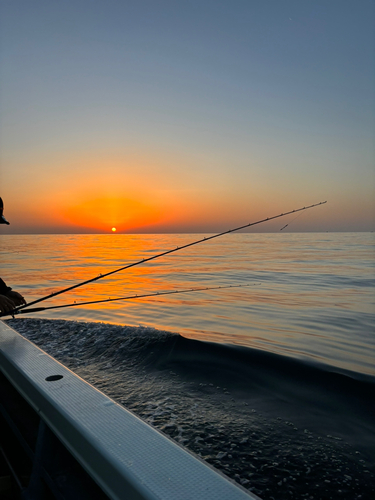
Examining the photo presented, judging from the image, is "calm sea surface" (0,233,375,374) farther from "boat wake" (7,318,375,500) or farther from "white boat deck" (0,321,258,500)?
"white boat deck" (0,321,258,500)

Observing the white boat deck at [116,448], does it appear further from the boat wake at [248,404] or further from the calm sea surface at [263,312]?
the calm sea surface at [263,312]

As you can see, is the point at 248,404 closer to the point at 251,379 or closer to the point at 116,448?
the point at 251,379

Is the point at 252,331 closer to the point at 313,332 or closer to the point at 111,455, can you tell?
the point at 313,332

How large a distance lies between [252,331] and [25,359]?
4.49 metres

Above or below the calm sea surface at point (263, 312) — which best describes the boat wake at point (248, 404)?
above

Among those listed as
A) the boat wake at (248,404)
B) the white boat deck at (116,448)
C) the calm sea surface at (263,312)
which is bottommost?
the calm sea surface at (263,312)

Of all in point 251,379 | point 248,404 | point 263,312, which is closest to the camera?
point 248,404

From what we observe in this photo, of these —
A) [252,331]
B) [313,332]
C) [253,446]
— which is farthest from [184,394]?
[313,332]

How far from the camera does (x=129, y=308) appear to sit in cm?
828

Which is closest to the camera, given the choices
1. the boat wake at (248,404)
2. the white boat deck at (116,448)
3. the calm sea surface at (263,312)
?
the white boat deck at (116,448)

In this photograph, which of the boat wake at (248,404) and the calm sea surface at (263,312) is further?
the calm sea surface at (263,312)

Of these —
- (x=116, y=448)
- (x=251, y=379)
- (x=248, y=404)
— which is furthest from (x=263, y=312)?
(x=116, y=448)

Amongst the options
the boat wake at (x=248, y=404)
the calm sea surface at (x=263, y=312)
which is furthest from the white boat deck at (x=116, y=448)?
the calm sea surface at (x=263, y=312)

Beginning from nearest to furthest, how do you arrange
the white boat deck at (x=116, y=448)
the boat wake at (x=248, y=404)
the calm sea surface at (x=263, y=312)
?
the white boat deck at (x=116, y=448), the boat wake at (x=248, y=404), the calm sea surface at (x=263, y=312)
